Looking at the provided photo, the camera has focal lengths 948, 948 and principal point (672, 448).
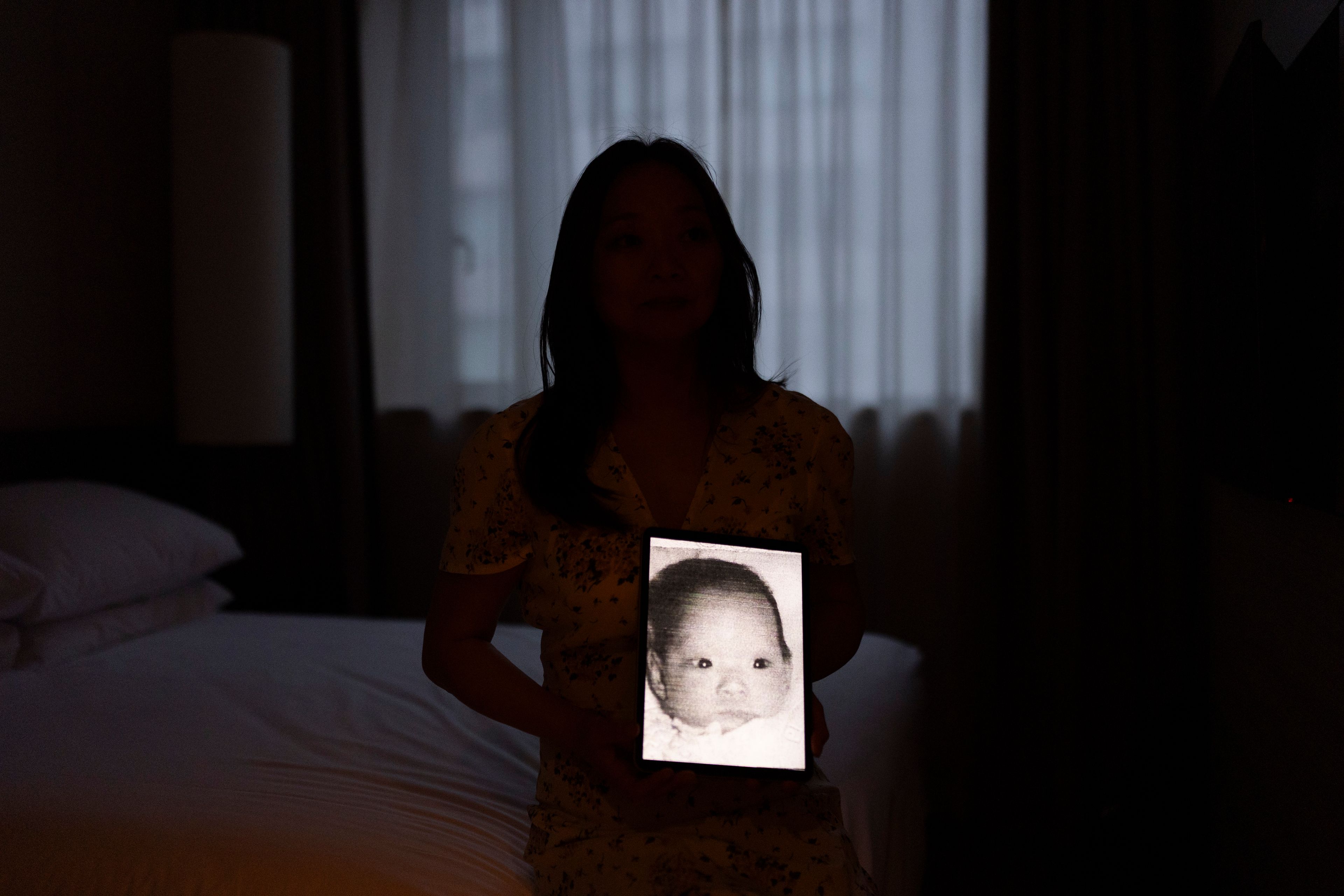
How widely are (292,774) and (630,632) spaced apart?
24.5 inches

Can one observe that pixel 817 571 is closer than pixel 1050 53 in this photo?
Yes

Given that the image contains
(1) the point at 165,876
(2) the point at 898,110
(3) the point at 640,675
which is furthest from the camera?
(2) the point at 898,110

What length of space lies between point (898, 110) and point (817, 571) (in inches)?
79.4

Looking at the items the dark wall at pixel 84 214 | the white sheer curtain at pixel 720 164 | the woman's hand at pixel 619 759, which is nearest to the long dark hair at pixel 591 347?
the woman's hand at pixel 619 759

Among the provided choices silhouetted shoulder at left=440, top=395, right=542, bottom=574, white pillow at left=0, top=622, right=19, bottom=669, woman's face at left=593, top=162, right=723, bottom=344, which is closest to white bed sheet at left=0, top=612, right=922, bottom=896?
white pillow at left=0, top=622, right=19, bottom=669

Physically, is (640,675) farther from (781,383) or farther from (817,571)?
(781,383)

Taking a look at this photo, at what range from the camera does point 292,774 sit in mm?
1362

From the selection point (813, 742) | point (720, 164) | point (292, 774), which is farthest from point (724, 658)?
point (720, 164)

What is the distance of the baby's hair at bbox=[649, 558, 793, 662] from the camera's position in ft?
3.20

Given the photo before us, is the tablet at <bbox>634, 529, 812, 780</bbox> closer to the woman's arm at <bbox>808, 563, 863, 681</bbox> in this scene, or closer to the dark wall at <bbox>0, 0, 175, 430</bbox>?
the woman's arm at <bbox>808, 563, 863, 681</bbox>

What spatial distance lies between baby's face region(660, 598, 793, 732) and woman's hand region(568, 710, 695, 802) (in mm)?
56

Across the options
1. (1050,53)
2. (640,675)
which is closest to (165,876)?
(640,675)

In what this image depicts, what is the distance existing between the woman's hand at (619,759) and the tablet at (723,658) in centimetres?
2

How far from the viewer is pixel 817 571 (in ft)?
3.93
